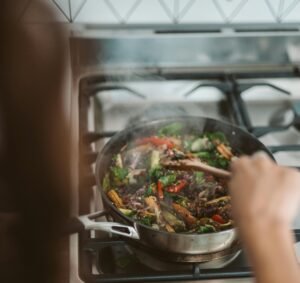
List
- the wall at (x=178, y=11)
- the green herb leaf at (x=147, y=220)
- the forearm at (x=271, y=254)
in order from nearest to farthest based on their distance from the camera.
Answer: the forearm at (x=271, y=254)
the green herb leaf at (x=147, y=220)
the wall at (x=178, y=11)

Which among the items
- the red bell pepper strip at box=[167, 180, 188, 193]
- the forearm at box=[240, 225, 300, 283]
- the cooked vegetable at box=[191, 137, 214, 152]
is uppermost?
the cooked vegetable at box=[191, 137, 214, 152]

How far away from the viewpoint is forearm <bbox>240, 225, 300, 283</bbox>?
1.82 ft

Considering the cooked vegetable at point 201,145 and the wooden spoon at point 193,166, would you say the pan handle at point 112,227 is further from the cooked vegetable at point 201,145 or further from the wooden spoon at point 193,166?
the cooked vegetable at point 201,145

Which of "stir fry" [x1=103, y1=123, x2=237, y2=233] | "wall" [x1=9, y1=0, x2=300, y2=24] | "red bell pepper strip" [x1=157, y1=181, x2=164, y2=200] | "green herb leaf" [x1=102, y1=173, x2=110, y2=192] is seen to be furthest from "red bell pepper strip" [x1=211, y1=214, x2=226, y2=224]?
"wall" [x1=9, y1=0, x2=300, y2=24]

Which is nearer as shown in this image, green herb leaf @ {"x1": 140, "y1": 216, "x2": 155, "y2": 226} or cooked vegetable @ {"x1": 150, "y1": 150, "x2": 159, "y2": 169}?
green herb leaf @ {"x1": 140, "y1": 216, "x2": 155, "y2": 226}

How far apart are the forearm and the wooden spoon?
288mm

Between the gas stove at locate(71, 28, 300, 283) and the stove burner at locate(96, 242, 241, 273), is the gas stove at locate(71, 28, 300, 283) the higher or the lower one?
the higher one

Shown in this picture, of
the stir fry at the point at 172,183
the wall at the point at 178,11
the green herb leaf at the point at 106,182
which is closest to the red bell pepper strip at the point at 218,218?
the stir fry at the point at 172,183

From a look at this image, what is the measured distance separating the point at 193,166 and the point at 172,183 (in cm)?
6

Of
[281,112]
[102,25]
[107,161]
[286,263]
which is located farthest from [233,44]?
[286,263]

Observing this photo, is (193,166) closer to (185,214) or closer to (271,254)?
(185,214)

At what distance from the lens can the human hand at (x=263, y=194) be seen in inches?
23.6

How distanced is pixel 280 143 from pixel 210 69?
0.26m

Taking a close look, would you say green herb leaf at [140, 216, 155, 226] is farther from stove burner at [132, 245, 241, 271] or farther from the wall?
the wall
